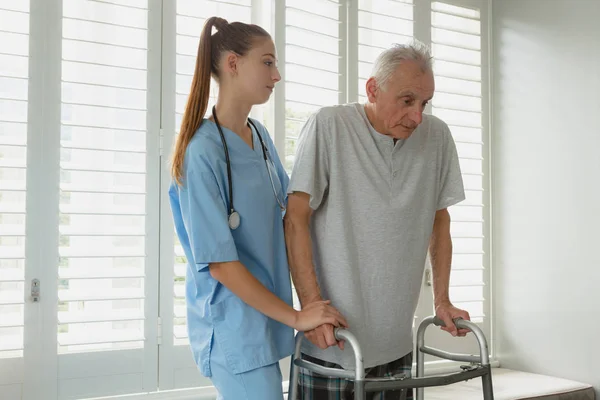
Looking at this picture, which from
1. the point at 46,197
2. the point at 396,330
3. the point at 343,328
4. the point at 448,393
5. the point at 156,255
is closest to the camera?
the point at 343,328

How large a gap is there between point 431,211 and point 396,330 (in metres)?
0.29

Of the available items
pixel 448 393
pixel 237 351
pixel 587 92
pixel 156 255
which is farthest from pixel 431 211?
pixel 587 92

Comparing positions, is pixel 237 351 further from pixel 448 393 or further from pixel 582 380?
pixel 582 380

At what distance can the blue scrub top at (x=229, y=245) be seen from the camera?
59.4 inches

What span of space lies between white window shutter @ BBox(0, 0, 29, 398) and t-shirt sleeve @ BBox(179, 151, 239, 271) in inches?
42.6

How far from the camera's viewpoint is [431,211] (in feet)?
5.61

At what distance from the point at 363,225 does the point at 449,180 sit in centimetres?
29

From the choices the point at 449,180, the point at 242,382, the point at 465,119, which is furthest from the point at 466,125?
the point at 242,382

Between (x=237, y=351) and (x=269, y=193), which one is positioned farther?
(x=269, y=193)

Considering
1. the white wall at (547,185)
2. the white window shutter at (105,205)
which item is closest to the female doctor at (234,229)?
the white window shutter at (105,205)

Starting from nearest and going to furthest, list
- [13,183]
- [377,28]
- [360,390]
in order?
[360,390], [13,183], [377,28]

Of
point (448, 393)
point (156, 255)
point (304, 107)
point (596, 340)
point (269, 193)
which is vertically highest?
point (304, 107)

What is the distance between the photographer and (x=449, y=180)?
5.81 feet

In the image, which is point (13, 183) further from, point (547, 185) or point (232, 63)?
point (547, 185)
